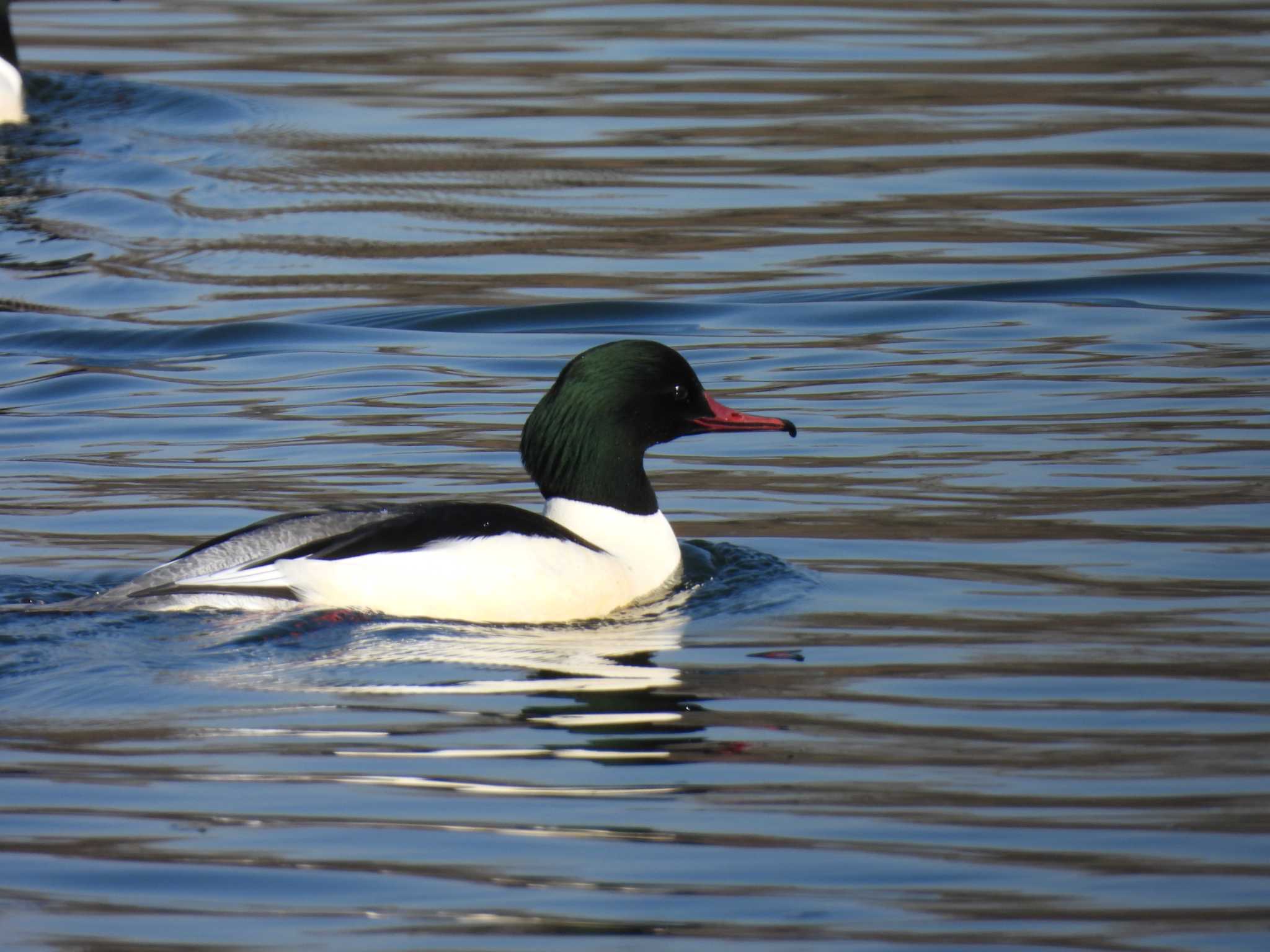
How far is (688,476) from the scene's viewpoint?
8.67m

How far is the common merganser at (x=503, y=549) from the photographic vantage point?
6500mm

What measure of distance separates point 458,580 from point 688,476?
2.26 metres

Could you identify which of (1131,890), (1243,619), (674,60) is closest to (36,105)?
(674,60)

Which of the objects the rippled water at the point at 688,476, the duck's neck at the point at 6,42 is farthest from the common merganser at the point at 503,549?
the duck's neck at the point at 6,42

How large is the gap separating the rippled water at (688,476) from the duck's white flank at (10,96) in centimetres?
27

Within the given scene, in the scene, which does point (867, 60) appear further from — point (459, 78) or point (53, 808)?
point (53, 808)

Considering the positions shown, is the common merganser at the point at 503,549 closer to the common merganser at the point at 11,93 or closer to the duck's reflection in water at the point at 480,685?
the duck's reflection in water at the point at 480,685

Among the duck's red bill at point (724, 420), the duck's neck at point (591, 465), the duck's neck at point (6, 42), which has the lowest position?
the duck's neck at point (591, 465)

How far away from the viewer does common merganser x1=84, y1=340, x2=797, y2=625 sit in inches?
256

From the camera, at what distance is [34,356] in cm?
1072

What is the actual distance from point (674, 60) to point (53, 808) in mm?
13821

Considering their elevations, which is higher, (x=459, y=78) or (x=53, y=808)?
(x=459, y=78)

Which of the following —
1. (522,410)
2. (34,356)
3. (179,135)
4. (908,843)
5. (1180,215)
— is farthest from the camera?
(179,135)

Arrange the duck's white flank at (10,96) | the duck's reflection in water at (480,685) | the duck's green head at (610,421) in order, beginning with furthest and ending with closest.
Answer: the duck's white flank at (10,96) < the duck's green head at (610,421) < the duck's reflection in water at (480,685)
